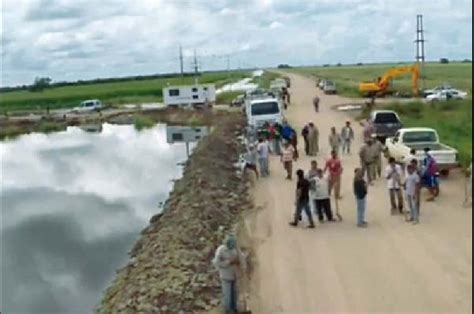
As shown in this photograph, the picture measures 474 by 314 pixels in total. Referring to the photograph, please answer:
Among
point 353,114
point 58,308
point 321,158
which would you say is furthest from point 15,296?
point 353,114

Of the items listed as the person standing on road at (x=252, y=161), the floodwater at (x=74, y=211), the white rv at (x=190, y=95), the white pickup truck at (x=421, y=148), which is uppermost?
the white rv at (x=190, y=95)

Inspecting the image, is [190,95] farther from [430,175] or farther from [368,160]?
[430,175]

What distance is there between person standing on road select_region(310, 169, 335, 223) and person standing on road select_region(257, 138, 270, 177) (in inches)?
301

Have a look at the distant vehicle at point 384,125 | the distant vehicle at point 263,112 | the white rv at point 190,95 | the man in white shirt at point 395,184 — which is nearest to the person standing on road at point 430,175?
the man in white shirt at point 395,184

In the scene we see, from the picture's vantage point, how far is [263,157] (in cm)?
2917

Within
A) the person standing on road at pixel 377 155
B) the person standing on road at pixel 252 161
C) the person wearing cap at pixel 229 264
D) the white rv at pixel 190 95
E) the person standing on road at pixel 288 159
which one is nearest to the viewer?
the person wearing cap at pixel 229 264

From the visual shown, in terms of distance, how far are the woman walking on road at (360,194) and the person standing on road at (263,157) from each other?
8700 mm

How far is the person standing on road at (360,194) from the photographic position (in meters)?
19.2

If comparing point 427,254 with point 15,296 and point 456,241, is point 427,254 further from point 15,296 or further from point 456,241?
point 15,296

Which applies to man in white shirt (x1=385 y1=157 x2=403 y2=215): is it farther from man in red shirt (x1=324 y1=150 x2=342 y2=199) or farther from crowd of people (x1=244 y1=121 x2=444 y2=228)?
man in red shirt (x1=324 y1=150 x2=342 y2=199)

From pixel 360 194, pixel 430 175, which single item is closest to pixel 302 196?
pixel 360 194

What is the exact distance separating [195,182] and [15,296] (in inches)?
484

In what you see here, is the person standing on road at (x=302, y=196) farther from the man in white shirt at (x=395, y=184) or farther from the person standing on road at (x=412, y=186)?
the person standing on road at (x=412, y=186)

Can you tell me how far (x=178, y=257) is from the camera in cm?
1989
